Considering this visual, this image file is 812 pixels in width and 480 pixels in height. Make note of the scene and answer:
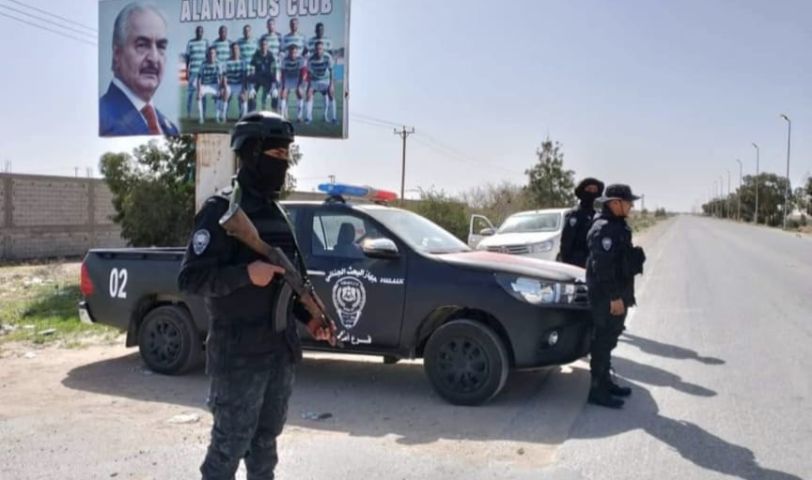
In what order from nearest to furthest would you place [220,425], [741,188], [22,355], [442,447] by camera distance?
[220,425]
[442,447]
[22,355]
[741,188]

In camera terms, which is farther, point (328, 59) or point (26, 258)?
point (26, 258)

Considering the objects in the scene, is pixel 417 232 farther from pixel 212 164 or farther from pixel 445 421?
pixel 212 164

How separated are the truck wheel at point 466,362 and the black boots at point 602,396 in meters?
0.75

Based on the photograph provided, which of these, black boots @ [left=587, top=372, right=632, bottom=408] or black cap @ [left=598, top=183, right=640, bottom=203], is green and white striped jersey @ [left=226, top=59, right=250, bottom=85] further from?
black boots @ [left=587, top=372, right=632, bottom=408]

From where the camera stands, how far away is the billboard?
44.1 ft

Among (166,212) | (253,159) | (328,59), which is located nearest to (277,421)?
(253,159)

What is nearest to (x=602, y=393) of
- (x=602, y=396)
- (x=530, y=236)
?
(x=602, y=396)

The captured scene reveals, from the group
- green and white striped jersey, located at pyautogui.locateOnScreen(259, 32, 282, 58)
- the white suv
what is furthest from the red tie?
the white suv

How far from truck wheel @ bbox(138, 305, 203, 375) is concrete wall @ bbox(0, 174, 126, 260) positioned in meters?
15.1

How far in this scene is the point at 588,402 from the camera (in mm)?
Result: 5637

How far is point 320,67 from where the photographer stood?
13.5 m

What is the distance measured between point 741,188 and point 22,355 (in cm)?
11803

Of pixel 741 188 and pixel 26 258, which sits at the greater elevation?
pixel 741 188

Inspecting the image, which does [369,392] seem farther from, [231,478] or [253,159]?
[253,159]
